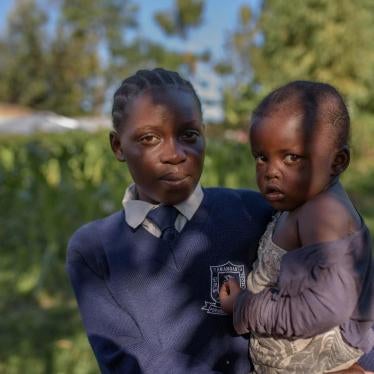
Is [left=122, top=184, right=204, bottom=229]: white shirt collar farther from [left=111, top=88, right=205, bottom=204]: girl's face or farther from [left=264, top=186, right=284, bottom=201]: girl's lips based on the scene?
[left=264, top=186, right=284, bottom=201]: girl's lips

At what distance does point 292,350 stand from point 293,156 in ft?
1.39

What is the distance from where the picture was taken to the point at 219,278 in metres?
1.55

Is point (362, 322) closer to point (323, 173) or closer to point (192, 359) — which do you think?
point (323, 173)

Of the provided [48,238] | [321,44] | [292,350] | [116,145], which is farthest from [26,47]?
[292,350]

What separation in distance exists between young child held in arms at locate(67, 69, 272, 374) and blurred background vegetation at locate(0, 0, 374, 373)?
1001 millimetres

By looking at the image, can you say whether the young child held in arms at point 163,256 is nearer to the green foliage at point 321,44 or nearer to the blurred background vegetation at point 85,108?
the blurred background vegetation at point 85,108

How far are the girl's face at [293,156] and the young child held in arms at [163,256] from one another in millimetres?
268

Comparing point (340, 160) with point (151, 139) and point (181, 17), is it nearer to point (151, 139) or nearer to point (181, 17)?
point (151, 139)

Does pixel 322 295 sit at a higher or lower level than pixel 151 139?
lower

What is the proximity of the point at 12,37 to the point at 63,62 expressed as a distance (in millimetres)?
4604

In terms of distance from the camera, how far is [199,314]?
5.00 feet

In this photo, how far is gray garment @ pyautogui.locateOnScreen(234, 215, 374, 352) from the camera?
1192 millimetres

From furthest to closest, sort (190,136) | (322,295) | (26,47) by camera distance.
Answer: (26,47) < (190,136) < (322,295)

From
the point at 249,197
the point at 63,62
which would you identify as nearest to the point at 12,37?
the point at 63,62
